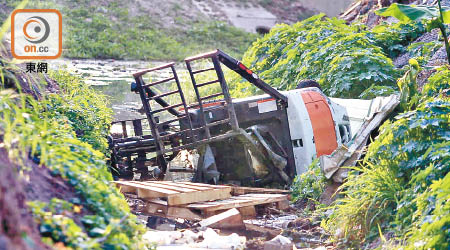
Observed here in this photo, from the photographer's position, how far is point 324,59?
1360 cm

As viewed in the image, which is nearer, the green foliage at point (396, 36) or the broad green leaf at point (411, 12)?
the broad green leaf at point (411, 12)

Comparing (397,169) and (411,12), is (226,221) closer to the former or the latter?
(397,169)

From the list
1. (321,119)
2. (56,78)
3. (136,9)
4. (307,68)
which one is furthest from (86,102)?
(136,9)

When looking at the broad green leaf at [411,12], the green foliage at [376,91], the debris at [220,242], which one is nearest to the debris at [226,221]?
the debris at [220,242]

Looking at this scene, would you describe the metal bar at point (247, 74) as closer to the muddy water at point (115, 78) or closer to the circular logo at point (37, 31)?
the circular logo at point (37, 31)

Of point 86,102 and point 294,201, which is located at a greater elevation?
point 86,102

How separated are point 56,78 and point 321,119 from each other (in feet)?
15.6

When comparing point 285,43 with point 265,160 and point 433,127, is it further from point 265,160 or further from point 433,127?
point 433,127

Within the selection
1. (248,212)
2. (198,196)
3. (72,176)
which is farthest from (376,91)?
(72,176)

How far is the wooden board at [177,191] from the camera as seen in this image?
7816 millimetres

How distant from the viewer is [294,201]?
9.09m

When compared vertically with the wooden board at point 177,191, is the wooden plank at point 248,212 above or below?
below

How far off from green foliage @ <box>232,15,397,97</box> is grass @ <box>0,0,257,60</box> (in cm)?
1075

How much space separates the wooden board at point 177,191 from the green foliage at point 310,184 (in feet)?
3.42
